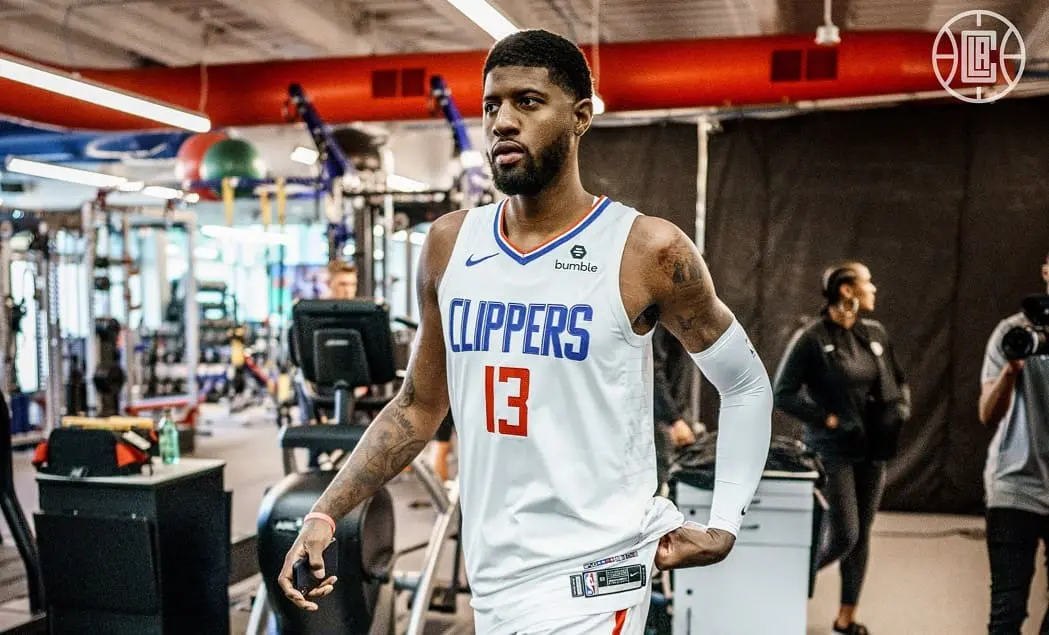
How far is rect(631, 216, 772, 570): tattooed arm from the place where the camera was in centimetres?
145

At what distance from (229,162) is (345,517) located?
14.8 ft

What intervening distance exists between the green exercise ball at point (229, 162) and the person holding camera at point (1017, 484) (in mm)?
5485

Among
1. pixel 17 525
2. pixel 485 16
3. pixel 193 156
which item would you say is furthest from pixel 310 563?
pixel 193 156

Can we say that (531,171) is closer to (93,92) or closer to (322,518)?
(322,518)

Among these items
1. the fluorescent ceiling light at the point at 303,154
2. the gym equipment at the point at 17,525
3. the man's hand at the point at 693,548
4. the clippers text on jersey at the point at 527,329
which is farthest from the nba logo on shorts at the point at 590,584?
the fluorescent ceiling light at the point at 303,154

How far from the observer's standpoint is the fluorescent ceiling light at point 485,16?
387 centimetres

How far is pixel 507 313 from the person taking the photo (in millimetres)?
1421

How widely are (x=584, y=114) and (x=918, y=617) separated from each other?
3445 millimetres

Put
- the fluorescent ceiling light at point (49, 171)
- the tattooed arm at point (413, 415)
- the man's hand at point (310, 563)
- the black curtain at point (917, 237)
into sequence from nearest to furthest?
1. the man's hand at point (310, 563)
2. the tattooed arm at point (413, 415)
3. the black curtain at point (917, 237)
4. the fluorescent ceiling light at point (49, 171)

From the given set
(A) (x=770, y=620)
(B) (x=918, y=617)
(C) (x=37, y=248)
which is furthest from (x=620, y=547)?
(C) (x=37, y=248)

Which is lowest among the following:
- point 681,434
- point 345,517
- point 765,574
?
point 765,574

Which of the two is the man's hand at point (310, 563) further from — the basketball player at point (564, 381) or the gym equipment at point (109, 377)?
the gym equipment at point (109, 377)

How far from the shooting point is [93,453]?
10.7ft

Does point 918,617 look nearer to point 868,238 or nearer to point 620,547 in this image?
point 868,238
